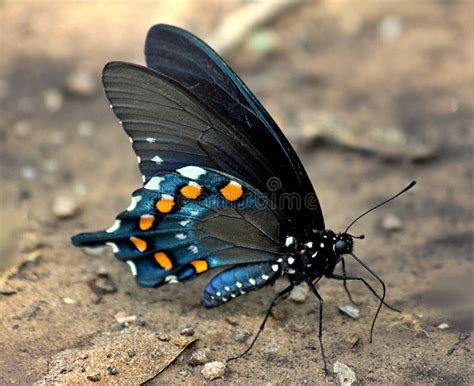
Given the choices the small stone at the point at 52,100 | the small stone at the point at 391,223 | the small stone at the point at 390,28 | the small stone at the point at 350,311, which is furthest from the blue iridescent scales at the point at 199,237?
the small stone at the point at 390,28

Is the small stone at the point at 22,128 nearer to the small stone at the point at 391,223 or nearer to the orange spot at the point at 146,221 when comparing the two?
the orange spot at the point at 146,221

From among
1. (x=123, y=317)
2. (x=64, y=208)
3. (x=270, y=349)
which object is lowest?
(x=270, y=349)

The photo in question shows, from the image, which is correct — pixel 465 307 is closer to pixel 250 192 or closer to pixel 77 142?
pixel 250 192

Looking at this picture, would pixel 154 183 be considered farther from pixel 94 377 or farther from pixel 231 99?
pixel 94 377

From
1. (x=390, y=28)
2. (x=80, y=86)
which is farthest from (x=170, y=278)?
(x=390, y=28)

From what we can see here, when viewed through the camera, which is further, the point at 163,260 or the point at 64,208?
the point at 64,208

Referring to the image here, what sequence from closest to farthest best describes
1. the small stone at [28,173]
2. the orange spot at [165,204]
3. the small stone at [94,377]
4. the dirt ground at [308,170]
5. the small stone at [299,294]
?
1. the small stone at [94,377]
2. the dirt ground at [308,170]
3. the orange spot at [165,204]
4. the small stone at [299,294]
5. the small stone at [28,173]
